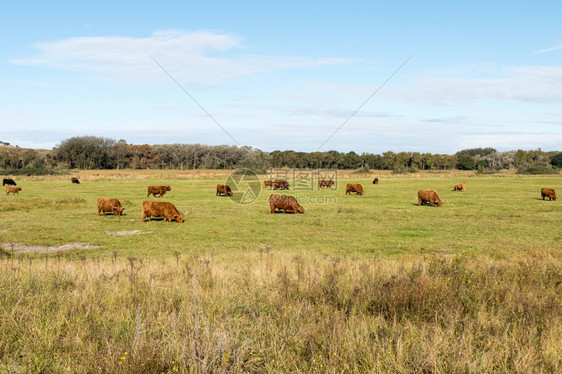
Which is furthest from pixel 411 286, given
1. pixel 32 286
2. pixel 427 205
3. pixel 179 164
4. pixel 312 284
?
pixel 179 164

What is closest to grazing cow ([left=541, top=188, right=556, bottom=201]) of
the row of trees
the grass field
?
the grass field

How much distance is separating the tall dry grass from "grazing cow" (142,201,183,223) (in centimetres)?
1315

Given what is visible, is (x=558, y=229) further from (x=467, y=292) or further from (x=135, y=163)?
(x=135, y=163)

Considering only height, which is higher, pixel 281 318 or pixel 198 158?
pixel 198 158

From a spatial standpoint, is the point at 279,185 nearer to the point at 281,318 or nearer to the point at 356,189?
the point at 356,189

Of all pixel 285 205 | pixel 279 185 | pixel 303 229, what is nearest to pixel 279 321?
pixel 303 229

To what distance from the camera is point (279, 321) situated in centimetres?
Answer: 530

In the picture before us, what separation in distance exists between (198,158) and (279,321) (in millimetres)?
132119

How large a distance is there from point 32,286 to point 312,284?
4.66m

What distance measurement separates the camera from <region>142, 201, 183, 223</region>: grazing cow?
830 inches

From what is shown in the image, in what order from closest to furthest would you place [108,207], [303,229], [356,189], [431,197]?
[303,229]
[108,207]
[431,197]
[356,189]

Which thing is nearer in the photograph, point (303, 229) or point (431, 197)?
point (303, 229)

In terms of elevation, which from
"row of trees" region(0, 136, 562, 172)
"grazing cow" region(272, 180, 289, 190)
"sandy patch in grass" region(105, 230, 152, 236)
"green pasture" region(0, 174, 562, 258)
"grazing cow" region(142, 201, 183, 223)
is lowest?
"sandy patch in grass" region(105, 230, 152, 236)

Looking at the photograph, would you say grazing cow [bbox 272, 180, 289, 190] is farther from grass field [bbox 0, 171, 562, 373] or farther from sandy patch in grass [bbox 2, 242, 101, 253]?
grass field [bbox 0, 171, 562, 373]
